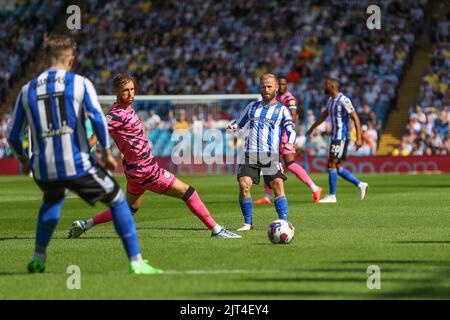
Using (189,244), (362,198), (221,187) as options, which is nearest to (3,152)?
(221,187)

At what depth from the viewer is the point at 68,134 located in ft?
31.5

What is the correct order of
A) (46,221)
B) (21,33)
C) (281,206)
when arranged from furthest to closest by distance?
(21,33) < (281,206) < (46,221)

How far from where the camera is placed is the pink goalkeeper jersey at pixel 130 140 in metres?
13.5

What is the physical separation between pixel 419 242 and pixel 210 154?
82.4 ft

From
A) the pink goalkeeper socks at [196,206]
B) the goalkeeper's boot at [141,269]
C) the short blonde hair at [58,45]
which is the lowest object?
the pink goalkeeper socks at [196,206]

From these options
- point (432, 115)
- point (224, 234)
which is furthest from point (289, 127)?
point (432, 115)

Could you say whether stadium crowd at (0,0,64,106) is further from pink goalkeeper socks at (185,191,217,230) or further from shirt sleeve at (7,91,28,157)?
shirt sleeve at (7,91,28,157)

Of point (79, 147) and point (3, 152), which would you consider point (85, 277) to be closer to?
point (79, 147)

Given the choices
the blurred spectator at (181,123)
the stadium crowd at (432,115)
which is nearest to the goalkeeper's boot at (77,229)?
the stadium crowd at (432,115)

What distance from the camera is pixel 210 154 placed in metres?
37.7

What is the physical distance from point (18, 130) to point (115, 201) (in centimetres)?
110

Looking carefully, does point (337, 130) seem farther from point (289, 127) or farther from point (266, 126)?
point (289, 127)

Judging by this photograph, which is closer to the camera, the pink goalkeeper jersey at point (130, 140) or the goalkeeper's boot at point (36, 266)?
the goalkeeper's boot at point (36, 266)

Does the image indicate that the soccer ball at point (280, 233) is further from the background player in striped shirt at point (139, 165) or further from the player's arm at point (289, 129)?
the player's arm at point (289, 129)
